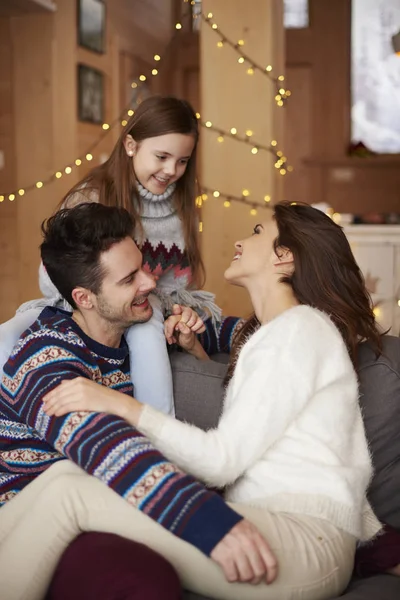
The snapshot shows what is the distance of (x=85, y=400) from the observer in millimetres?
1586

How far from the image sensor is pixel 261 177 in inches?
160

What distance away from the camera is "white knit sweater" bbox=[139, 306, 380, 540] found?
5.16 ft

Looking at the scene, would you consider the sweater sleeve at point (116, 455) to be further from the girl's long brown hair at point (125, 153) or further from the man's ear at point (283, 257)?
the girl's long brown hair at point (125, 153)

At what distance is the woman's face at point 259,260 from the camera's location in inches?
73.7

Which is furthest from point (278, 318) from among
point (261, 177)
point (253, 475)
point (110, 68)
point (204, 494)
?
point (110, 68)

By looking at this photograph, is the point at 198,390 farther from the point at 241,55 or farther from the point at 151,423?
the point at 241,55

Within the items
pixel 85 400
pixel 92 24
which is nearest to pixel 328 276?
pixel 85 400

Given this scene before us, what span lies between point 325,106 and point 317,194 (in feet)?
2.46

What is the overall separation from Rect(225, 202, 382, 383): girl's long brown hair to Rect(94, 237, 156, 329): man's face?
0.32 meters

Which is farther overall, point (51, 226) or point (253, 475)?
point (51, 226)

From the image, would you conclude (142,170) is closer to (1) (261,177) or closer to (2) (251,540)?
(2) (251,540)

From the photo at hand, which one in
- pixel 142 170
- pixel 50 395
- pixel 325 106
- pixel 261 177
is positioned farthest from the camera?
pixel 325 106

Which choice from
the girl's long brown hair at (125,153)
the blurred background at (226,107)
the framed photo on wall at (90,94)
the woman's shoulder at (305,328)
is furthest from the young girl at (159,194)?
the framed photo on wall at (90,94)

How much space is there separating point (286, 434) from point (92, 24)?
16.0 ft
